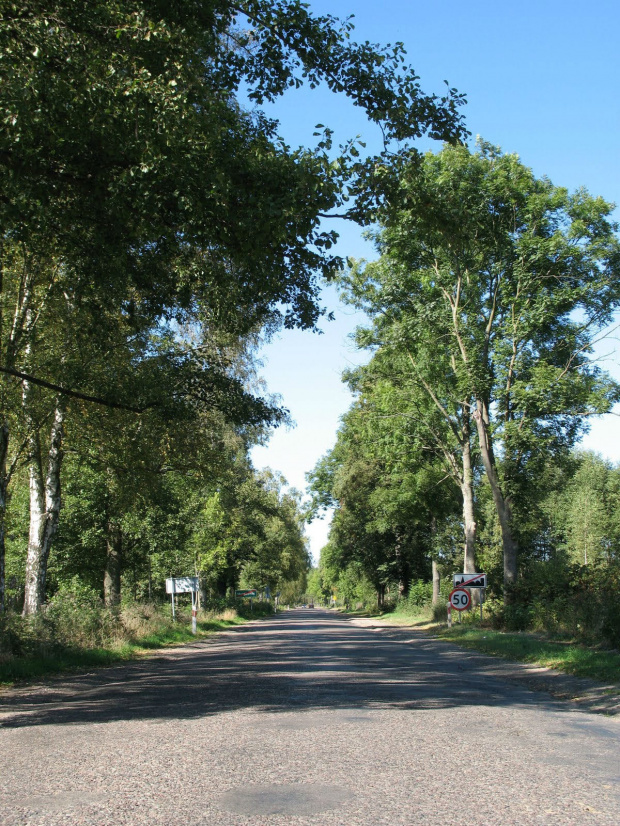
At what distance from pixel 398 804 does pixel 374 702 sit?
510 cm

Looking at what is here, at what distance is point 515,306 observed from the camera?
2805 centimetres

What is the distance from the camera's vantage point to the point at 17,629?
49.2 ft

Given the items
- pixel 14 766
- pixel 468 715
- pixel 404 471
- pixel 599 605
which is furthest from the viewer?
Result: pixel 404 471

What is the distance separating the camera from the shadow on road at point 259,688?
9.72m

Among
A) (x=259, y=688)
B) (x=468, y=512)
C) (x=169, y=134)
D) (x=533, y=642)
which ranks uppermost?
(x=169, y=134)

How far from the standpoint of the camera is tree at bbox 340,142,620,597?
26766 mm

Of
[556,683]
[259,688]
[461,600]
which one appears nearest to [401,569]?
[461,600]

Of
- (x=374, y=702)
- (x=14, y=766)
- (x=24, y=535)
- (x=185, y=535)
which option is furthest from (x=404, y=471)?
(x=14, y=766)

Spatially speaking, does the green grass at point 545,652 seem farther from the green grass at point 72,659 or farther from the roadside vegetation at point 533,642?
the green grass at point 72,659

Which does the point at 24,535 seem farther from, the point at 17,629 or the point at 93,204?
the point at 93,204

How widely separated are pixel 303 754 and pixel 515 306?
2372 centimetres

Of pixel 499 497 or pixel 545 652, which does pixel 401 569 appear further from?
pixel 545 652

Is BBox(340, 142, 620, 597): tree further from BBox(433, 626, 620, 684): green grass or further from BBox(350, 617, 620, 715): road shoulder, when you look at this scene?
BBox(350, 617, 620, 715): road shoulder

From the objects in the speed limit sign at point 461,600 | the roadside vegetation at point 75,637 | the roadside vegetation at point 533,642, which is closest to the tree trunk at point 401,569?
the roadside vegetation at point 533,642
